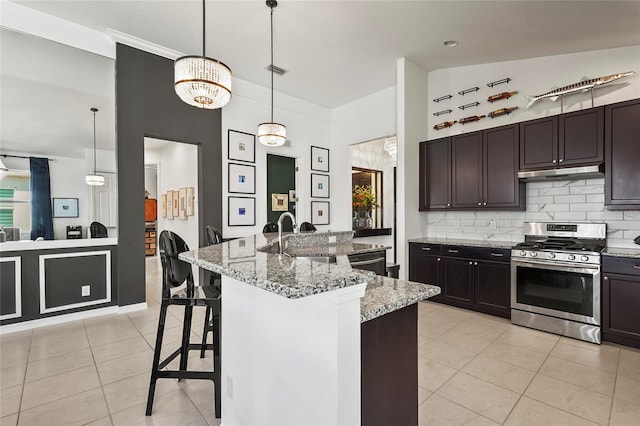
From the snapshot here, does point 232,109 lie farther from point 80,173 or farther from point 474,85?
point 474,85

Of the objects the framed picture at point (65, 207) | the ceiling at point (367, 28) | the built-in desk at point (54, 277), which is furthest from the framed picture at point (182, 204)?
the ceiling at point (367, 28)

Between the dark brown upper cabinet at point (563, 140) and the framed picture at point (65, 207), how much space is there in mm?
5535

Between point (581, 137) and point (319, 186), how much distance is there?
410 cm

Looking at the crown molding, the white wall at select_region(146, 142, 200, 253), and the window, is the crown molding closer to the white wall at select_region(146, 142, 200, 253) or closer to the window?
the white wall at select_region(146, 142, 200, 253)

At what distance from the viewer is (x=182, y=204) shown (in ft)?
18.8

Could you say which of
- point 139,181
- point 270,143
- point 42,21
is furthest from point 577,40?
point 42,21

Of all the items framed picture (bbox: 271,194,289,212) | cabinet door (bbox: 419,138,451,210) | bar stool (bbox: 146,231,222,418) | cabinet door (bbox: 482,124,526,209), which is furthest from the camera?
framed picture (bbox: 271,194,289,212)

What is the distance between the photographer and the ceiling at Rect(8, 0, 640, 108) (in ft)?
10.3

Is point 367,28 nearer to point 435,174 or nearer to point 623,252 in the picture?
point 435,174

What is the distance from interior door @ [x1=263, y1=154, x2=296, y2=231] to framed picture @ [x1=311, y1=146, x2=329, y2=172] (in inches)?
16.9

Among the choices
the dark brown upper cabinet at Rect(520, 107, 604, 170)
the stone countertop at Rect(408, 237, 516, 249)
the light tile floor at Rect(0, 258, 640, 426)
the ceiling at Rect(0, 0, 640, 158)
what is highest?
the ceiling at Rect(0, 0, 640, 158)

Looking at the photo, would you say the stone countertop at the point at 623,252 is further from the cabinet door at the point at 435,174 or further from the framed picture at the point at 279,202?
the framed picture at the point at 279,202

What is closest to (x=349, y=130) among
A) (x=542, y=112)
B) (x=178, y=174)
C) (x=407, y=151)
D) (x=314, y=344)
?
(x=407, y=151)

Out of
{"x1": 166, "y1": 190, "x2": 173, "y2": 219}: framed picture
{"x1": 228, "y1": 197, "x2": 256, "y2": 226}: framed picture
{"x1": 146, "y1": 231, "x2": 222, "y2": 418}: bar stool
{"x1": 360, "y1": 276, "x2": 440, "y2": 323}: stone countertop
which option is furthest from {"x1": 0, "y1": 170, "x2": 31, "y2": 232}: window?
{"x1": 360, "y1": 276, "x2": 440, "y2": 323}: stone countertop
